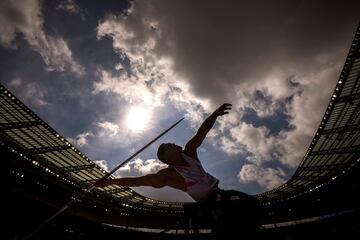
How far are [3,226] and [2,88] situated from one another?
248 inches

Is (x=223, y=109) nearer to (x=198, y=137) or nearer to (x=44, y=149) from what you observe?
(x=198, y=137)

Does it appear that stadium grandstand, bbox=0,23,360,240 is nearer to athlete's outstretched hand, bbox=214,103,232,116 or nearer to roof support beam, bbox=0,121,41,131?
Answer: roof support beam, bbox=0,121,41,131

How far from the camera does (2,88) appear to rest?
1230 cm

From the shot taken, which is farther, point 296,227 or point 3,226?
point 296,227

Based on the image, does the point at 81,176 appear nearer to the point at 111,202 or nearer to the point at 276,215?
the point at 111,202

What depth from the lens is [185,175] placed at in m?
3.54

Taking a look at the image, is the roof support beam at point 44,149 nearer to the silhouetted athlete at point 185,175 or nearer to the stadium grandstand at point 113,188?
the stadium grandstand at point 113,188

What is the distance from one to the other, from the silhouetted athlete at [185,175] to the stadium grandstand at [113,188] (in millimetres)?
437

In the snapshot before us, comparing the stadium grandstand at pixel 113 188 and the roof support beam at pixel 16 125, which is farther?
the roof support beam at pixel 16 125

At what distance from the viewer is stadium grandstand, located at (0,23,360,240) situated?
498 inches

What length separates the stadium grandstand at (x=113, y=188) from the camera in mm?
12656

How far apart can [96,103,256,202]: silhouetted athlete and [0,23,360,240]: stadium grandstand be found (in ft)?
1.43

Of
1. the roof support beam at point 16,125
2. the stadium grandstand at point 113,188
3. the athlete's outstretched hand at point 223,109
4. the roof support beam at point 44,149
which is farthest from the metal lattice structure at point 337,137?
the roof support beam at point 44,149

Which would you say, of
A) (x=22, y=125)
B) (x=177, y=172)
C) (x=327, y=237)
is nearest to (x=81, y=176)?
(x=22, y=125)
